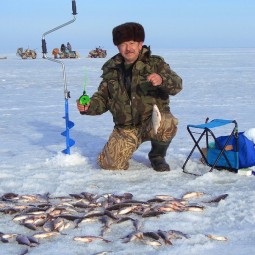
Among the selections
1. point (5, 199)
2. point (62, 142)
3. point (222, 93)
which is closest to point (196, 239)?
point (5, 199)

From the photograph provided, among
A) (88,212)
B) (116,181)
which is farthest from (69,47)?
(88,212)

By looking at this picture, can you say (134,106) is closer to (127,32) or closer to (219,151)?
(127,32)

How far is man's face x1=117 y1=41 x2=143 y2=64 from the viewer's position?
16.4 feet

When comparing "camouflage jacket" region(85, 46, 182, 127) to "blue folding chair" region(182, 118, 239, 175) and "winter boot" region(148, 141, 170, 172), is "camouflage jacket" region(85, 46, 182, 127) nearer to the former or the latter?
"winter boot" region(148, 141, 170, 172)

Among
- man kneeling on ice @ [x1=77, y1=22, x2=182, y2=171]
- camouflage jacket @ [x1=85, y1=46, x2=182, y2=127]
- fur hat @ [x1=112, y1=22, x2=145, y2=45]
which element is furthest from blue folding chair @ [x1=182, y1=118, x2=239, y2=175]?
fur hat @ [x1=112, y1=22, x2=145, y2=45]

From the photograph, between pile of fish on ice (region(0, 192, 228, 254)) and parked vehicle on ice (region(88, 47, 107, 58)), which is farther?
parked vehicle on ice (region(88, 47, 107, 58))

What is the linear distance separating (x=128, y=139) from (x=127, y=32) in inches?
44.6

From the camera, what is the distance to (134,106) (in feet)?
16.9

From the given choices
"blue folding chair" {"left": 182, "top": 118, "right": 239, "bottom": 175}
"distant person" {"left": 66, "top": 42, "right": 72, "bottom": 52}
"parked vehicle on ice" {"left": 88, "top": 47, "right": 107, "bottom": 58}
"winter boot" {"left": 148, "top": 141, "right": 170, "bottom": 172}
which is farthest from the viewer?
"parked vehicle on ice" {"left": 88, "top": 47, "right": 107, "bottom": 58}

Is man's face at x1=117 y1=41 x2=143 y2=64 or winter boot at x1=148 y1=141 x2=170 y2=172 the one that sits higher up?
man's face at x1=117 y1=41 x2=143 y2=64

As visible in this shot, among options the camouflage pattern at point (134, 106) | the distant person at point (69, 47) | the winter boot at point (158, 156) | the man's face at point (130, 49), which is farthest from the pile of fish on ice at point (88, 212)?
the distant person at point (69, 47)

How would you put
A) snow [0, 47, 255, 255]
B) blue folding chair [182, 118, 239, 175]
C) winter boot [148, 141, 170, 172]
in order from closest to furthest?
snow [0, 47, 255, 255], blue folding chair [182, 118, 239, 175], winter boot [148, 141, 170, 172]

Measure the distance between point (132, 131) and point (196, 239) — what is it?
2342 mm

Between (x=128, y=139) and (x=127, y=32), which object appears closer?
(x=127, y=32)
